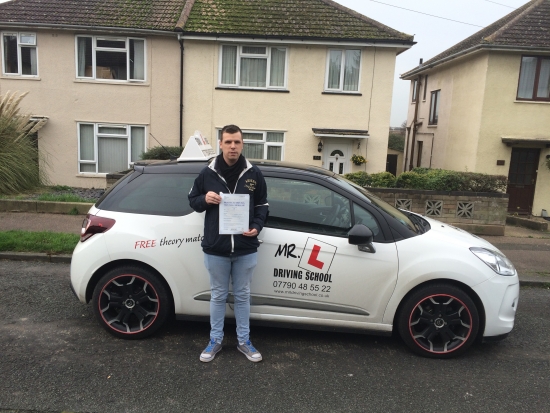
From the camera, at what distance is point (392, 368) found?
3.75 meters

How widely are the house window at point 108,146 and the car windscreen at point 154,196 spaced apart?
36.5ft

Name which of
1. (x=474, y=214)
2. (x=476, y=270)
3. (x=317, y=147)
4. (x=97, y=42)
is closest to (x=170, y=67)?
(x=97, y=42)

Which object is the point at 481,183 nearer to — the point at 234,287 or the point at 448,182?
the point at 448,182

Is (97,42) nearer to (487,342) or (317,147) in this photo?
(317,147)

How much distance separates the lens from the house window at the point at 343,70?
1404cm

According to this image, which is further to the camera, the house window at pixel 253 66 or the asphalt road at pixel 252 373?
Answer: the house window at pixel 253 66

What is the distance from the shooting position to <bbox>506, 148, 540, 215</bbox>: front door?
14.9 meters

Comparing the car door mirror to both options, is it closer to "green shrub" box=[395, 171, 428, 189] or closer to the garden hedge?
the garden hedge

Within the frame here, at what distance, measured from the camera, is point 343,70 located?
14.1 meters

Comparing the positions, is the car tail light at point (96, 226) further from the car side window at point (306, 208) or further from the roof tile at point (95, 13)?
the roof tile at point (95, 13)

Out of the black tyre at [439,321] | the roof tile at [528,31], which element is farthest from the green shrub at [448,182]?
the roof tile at [528,31]

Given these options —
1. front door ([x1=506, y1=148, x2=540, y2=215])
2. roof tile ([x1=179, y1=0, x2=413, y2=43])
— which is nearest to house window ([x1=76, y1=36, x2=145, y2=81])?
roof tile ([x1=179, y1=0, x2=413, y2=43])

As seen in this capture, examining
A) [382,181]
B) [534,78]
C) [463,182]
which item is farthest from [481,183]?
[534,78]

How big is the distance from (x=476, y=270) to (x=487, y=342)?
730mm
